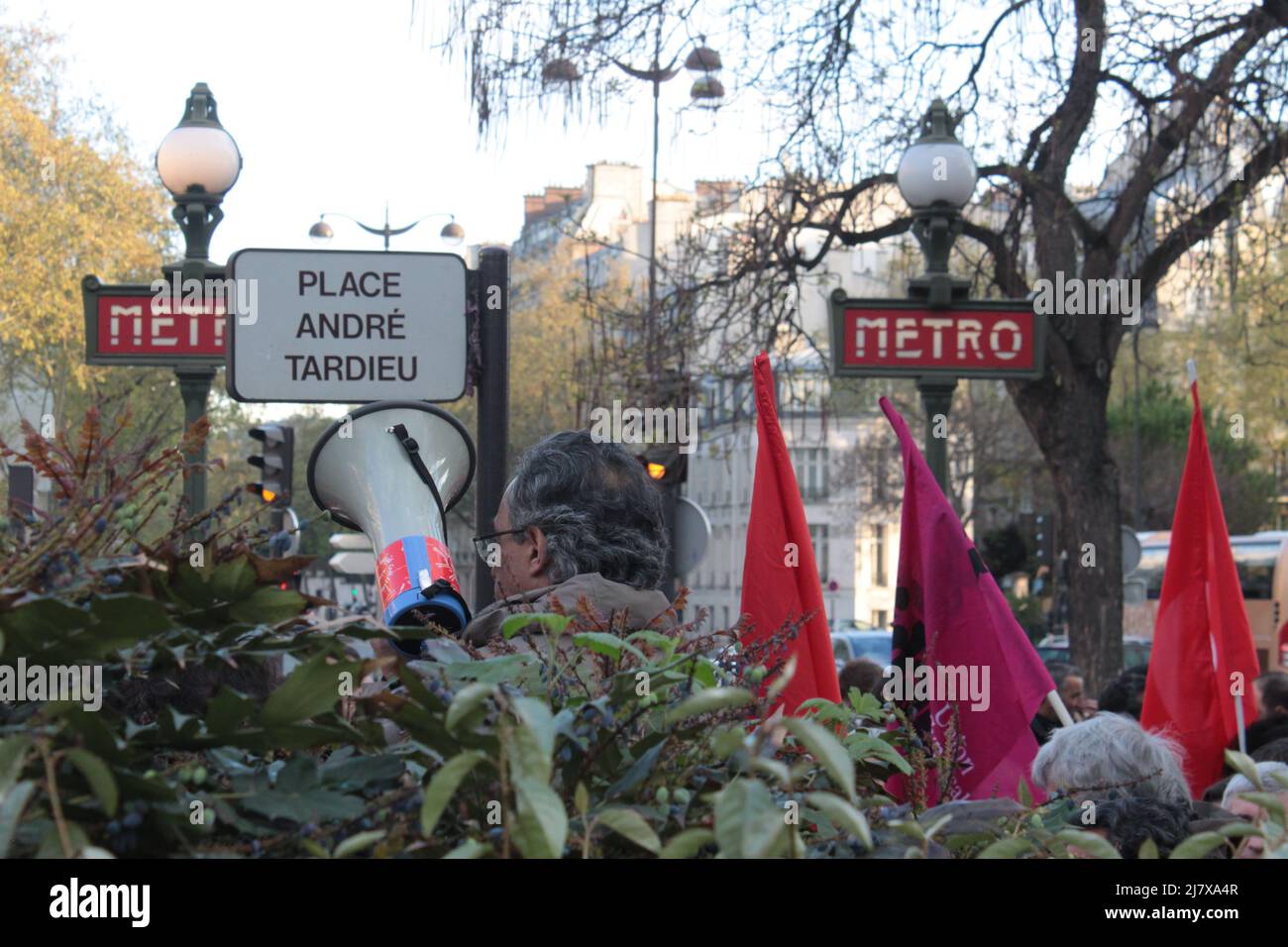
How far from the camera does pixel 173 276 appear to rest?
707cm

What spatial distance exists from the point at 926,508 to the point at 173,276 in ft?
12.6

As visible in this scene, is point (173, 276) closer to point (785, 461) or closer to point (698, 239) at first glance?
point (785, 461)

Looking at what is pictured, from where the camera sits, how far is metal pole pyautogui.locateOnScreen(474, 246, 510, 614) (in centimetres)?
409

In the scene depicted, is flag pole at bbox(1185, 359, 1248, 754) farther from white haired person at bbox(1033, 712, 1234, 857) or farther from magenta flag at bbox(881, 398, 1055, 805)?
white haired person at bbox(1033, 712, 1234, 857)

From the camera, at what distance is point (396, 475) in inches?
157

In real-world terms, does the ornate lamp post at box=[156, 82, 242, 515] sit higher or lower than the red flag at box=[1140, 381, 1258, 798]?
higher

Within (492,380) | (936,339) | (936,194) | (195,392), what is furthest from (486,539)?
(936,194)

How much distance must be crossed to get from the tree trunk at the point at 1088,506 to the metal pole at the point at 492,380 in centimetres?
657

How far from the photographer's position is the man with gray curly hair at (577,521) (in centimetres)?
298

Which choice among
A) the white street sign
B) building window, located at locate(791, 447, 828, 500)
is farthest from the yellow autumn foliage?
building window, located at locate(791, 447, 828, 500)

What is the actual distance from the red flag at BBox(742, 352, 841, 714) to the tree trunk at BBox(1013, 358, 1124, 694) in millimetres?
5956

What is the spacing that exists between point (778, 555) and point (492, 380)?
92 cm

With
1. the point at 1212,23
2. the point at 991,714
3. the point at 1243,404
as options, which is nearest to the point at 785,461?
the point at 991,714
